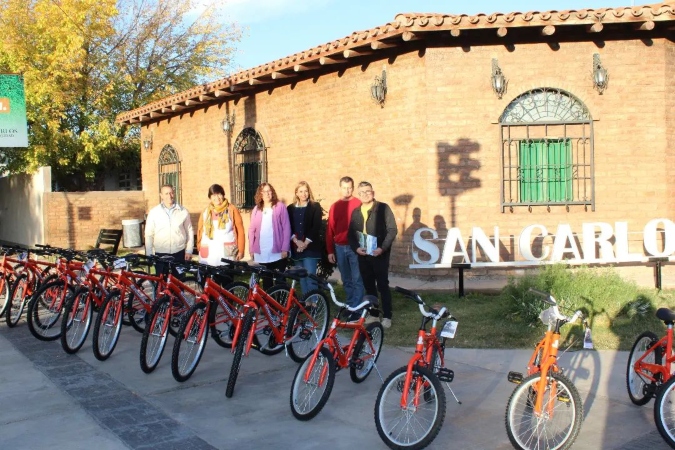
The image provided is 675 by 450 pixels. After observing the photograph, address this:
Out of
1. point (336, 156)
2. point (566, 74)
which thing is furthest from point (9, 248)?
point (566, 74)

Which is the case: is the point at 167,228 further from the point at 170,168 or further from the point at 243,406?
the point at 170,168

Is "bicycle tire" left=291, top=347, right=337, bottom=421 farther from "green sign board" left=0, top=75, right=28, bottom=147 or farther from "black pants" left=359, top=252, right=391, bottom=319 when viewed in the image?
"green sign board" left=0, top=75, right=28, bottom=147

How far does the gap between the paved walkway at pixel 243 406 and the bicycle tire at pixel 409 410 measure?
0.51ft

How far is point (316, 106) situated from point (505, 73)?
12.4 feet

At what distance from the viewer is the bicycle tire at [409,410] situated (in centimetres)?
465

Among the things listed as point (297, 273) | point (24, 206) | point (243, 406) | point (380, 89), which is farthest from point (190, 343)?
point (24, 206)

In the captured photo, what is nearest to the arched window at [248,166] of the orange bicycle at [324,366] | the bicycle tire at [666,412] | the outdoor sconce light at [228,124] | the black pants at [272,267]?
the outdoor sconce light at [228,124]

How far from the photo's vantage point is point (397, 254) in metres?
12.1

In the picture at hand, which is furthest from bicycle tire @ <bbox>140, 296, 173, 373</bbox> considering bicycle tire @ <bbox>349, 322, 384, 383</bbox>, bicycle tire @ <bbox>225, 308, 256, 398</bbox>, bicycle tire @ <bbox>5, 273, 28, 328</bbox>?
bicycle tire @ <bbox>5, 273, 28, 328</bbox>

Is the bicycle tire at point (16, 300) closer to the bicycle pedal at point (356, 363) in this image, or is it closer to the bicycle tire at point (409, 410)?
the bicycle pedal at point (356, 363)

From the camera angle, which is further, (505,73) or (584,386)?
(505,73)

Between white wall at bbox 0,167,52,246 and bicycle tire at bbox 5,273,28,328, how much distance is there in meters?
Result: 11.8

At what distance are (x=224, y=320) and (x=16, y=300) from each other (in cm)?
384

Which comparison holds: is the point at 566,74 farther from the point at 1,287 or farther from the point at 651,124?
the point at 1,287
